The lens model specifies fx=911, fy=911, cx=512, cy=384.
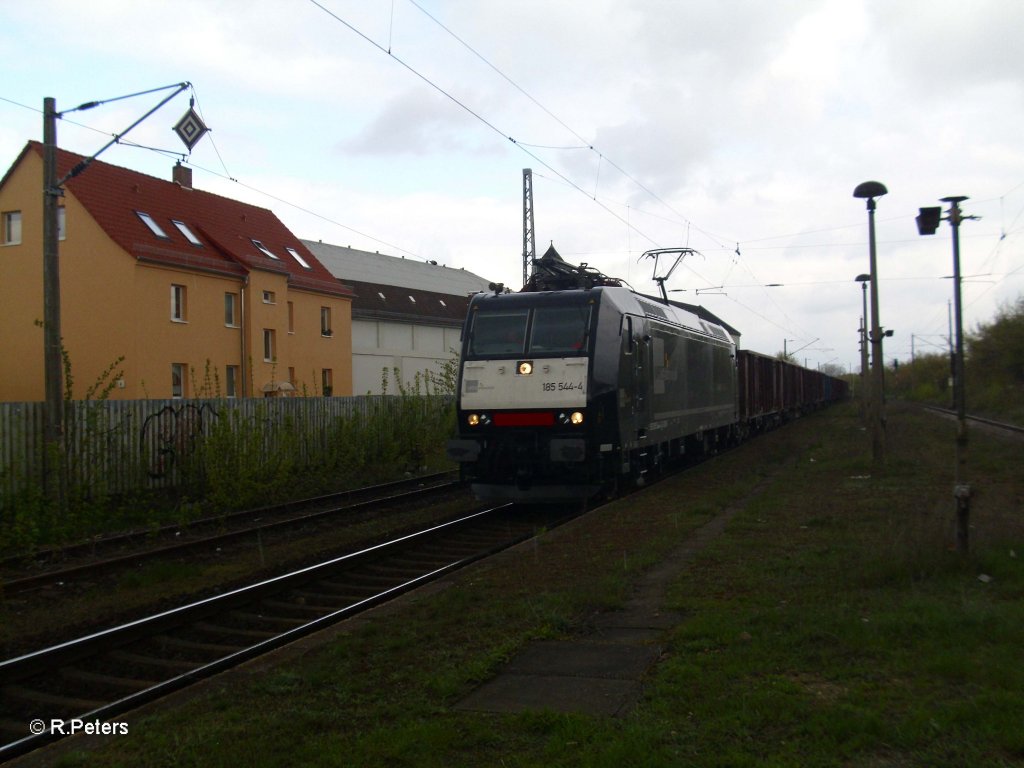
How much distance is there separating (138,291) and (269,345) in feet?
23.0

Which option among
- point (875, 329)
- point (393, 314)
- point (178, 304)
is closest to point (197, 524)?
point (875, 329)

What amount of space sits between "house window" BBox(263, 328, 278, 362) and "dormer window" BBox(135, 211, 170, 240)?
17.2 ft

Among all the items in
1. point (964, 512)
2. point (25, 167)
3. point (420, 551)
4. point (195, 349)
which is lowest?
point (420, 551)

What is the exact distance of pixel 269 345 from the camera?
1412 inches

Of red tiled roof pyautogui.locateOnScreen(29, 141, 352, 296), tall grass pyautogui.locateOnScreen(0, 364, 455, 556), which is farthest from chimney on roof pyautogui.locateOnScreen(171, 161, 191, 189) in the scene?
tall grass pyautogui.locateOnScreen(0, 364, 455, 556)

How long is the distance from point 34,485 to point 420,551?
6.08m

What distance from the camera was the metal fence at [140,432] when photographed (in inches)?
539

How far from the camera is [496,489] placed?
44.3ft

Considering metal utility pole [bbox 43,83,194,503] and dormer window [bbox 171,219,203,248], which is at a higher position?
dormer window [bbox 171,219,203,248]

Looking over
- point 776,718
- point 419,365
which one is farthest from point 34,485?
point 419,365

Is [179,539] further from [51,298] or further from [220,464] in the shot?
[51,298]

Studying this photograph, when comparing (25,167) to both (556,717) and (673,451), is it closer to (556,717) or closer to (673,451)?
(673,451)

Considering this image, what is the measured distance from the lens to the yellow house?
29.7 meters

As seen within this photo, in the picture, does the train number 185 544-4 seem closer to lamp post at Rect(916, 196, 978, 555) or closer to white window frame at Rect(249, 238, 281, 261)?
lamp post at Rect(916, 196, 978, 555)
